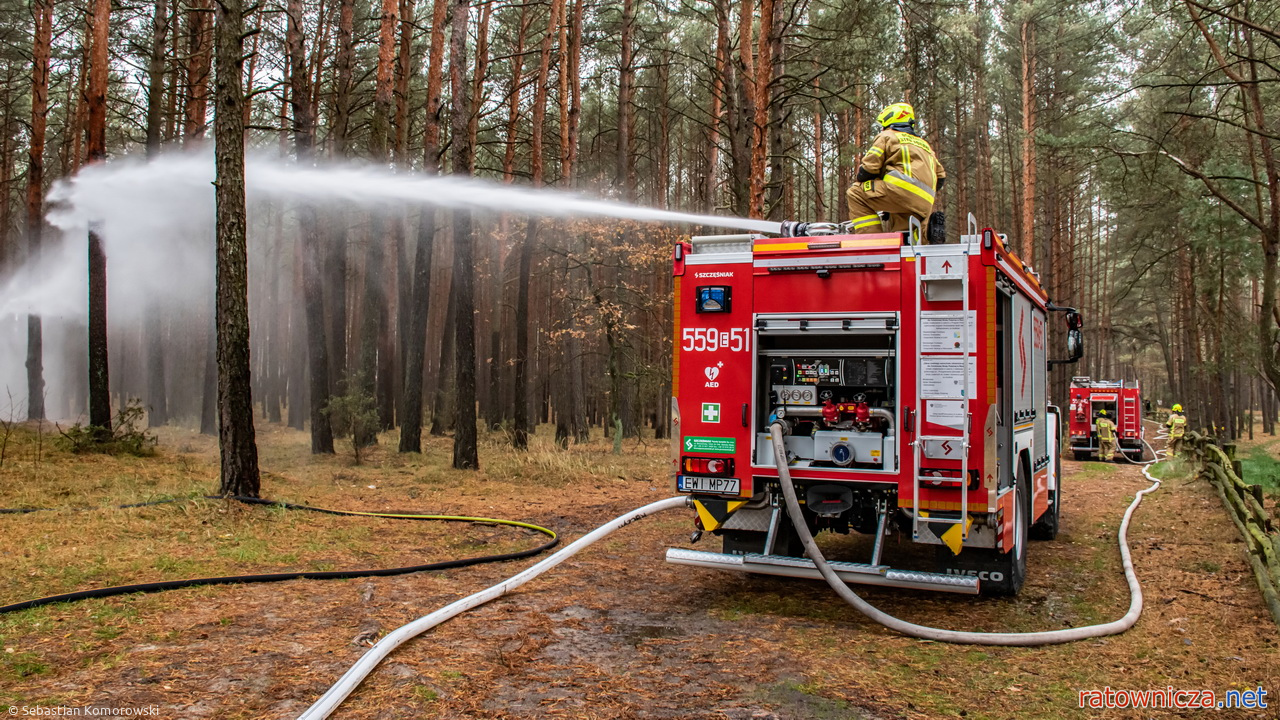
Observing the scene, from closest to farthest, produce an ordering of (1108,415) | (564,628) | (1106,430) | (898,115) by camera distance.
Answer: (564,628)
(898,115)
(1106,430)
(1108,415)

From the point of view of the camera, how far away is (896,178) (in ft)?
21.3

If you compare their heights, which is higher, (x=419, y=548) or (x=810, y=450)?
(x=810, y=450)

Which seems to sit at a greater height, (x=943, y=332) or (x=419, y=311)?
(x=419, y=311)

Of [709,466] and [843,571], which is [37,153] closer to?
[709,466]

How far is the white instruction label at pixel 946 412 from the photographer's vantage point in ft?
17.9

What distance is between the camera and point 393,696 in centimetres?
392

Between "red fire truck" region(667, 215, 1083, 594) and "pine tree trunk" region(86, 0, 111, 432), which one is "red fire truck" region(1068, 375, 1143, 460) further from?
"pine tree trunk" region(86, 0, 111, 432)

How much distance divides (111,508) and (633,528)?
5.50 m

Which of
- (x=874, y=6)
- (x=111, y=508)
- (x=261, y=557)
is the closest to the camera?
(x=261, y=557)

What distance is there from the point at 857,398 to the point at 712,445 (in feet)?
3.92

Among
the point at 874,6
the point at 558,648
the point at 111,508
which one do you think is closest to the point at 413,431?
the point at 111,508

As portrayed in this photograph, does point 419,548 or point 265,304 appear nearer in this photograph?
point 419,548

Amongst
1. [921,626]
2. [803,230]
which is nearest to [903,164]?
[803,230]

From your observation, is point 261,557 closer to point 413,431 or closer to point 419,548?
point 419,548
